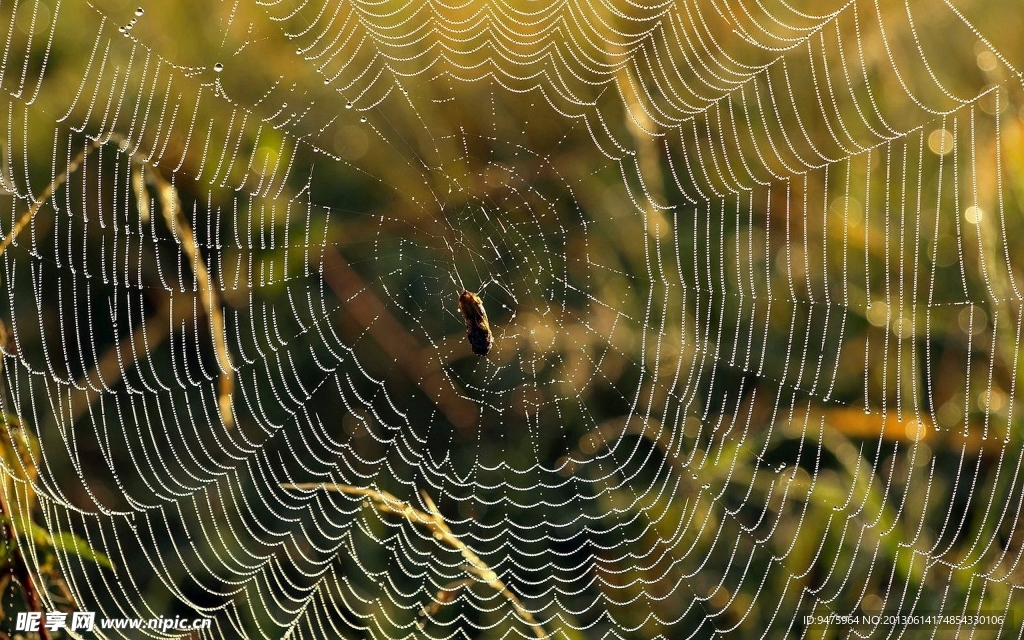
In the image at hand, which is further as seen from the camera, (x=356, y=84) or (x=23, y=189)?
(x=356, y=84)

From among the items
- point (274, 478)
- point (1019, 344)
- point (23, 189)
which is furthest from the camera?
point (23, 189)

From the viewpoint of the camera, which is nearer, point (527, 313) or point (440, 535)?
point (440, 535)

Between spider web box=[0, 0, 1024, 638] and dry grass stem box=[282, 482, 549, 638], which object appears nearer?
dry grass stem box=[282, 482, 549, 638]

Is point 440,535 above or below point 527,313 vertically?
below

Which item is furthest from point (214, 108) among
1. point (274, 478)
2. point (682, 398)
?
point (682, 398)

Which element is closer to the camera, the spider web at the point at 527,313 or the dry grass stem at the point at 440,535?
the dry grass stem at the point at 440,535

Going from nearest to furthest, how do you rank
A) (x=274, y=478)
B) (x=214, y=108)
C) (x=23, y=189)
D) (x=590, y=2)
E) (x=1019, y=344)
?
(x=1019, y=344) < (x=274, y=478) < (x=23, y=189) < (x=214, y=108) < (x=590, y=2)

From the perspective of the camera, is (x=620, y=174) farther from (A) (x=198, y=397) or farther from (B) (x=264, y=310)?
(A) (x=198, y=397)

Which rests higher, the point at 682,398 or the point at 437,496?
the point at 682,398
